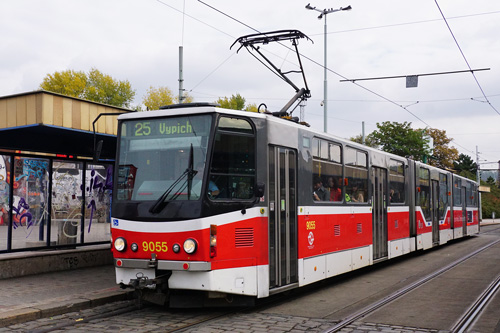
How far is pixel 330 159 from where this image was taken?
11.5m

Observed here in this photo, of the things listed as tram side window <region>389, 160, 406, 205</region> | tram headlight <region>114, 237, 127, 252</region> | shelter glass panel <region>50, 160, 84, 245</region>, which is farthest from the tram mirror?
tram side window <region>389, 160, 406, 205</region>

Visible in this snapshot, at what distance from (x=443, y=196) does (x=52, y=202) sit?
1612 cm

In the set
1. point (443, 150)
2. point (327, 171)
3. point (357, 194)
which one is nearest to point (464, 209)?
point (357, 194)

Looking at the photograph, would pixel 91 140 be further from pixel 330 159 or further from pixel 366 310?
pixel 366 310

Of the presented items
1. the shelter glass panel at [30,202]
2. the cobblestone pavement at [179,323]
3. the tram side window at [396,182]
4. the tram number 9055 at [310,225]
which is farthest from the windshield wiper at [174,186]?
the tram side window at [396,182]

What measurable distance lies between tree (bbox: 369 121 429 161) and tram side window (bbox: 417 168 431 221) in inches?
1084

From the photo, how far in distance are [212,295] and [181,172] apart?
1.90 meters

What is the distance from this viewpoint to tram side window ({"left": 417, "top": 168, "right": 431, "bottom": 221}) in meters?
18.9

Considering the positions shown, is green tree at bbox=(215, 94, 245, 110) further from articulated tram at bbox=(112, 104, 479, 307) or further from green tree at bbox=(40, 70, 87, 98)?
articulated tram at bbox=(112, 104, 479, 307)

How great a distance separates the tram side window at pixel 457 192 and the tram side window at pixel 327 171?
48.7ft

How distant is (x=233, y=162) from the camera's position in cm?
840

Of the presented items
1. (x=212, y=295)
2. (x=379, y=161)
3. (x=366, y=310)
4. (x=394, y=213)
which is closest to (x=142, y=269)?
(x=212, y=295)

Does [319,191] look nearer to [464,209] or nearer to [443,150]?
[464,209]

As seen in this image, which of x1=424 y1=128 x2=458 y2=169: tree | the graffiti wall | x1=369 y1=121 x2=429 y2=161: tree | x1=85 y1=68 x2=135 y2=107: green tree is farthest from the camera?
x1=424 y1=128 x2=458 y2=169: tree
